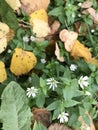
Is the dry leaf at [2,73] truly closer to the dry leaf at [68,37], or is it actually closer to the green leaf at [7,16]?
the green leaf at [7,16]

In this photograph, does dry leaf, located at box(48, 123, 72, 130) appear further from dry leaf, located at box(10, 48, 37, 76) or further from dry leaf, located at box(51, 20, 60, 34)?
dry leaf, located at box(51, 20, 60, 34)

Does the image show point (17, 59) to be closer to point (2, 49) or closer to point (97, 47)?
point (2, 49)

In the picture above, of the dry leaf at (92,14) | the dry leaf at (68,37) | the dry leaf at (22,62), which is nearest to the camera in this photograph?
the dry leaf at (22,62)

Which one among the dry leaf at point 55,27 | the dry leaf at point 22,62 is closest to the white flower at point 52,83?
the dry leaf at point 22,62

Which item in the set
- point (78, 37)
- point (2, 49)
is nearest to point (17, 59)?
point (2, 49)

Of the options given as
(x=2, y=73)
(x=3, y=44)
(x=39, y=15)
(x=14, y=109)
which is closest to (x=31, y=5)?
(x=39, y=15)
